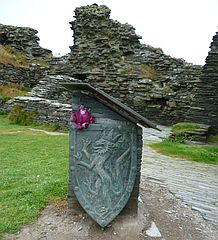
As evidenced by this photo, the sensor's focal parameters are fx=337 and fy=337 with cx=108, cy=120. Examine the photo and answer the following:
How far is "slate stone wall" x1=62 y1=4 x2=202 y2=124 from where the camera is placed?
586 inches

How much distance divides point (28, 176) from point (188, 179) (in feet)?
9.43

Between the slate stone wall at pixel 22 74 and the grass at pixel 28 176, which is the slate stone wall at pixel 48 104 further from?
the slate stone wall at pixel 22 74

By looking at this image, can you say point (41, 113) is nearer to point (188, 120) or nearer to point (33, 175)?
point (188, 120)

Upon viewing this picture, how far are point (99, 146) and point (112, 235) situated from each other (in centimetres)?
97

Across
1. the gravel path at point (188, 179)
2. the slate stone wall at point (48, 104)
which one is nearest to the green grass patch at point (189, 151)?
the gravel path at point (188, 179)

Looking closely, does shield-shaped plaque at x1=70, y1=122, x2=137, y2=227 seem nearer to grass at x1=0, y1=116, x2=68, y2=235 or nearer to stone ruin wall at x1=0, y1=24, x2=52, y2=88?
grass at x1=0, y1=116, x2=68, y2=235

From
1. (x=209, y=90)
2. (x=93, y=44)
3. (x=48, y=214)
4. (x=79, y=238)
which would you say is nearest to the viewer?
(x=79, y=238)

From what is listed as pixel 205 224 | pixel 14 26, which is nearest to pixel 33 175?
pixel 205 224

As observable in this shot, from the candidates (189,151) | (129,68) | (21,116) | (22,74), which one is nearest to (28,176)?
(189,151)

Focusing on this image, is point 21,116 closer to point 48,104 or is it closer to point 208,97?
point 48,104

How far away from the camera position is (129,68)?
16.5 metres

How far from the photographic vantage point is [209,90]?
11.4m

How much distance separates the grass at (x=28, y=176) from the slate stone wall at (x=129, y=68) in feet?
20.7

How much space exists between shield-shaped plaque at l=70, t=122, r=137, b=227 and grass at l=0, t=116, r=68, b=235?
2.65ft
